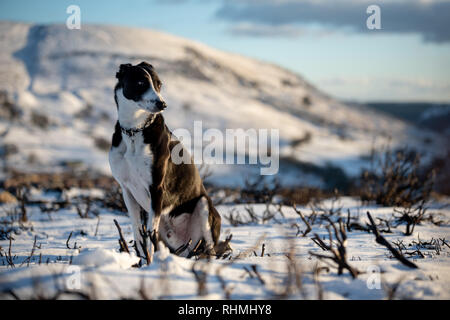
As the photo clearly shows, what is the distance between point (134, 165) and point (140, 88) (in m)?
0.68

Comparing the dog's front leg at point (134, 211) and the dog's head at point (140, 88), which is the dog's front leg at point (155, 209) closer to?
the dog's front leg at point (134, 211)

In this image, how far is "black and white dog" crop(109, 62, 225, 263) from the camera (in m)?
3.27

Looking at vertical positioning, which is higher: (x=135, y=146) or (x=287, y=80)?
(x=287, y=80)

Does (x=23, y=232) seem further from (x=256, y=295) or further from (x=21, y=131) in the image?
(x=21, y=131)

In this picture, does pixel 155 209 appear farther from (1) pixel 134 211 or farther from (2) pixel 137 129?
(2) pixel 137 129

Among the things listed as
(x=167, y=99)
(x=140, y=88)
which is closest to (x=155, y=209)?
(x=140, y=88)

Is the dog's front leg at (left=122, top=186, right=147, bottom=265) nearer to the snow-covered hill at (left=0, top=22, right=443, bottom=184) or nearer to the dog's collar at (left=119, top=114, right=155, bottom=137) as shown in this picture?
the dog's collar at (left=119, top=114, right=155, bottom=137)

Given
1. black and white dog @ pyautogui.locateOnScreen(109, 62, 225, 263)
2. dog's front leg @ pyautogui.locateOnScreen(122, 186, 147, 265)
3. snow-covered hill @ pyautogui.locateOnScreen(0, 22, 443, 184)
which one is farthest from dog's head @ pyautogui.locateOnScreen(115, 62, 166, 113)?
snow-covered hill @ pyautogui.locateOnScreen(0, 22, 443, 184)

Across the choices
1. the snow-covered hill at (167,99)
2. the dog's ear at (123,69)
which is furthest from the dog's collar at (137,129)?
the snow-covered hill at (167,99)

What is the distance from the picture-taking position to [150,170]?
3.28 meters
